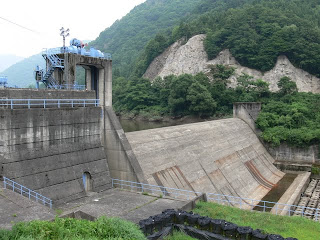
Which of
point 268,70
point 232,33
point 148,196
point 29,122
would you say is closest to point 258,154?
point 148,196

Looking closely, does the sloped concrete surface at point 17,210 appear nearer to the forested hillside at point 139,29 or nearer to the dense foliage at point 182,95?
the dense foliage at point 182,95

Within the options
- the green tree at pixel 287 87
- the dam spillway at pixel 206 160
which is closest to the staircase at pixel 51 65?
the dam spillway at pixel 206 160

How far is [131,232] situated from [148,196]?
22.3 feet

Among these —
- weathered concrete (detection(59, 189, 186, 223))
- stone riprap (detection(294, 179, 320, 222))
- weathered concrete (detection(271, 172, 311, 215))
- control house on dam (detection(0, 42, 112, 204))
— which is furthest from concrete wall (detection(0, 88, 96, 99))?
stone riprap (detection(294, 179, 320, 222))

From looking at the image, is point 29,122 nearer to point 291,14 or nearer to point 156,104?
point 156,104

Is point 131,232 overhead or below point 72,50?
below

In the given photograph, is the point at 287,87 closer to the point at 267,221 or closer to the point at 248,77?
the point at 248,77

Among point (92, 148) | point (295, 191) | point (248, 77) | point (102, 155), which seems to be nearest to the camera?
point (92, 148)

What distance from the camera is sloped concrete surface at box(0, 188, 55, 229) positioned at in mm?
11531

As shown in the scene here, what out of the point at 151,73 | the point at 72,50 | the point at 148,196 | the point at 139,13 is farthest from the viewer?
the point at 139,13

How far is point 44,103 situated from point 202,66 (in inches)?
2696

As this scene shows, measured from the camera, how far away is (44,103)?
16.1 metres

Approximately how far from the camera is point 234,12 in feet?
291

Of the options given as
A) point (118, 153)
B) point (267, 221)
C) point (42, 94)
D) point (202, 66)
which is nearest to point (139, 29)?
point (202, 66)
